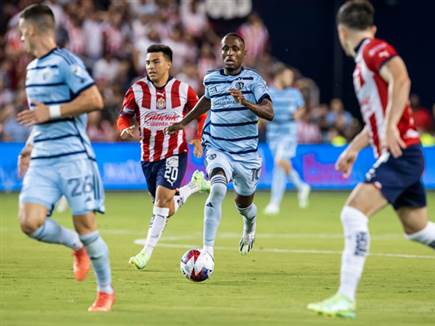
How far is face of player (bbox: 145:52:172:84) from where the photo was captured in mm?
13305

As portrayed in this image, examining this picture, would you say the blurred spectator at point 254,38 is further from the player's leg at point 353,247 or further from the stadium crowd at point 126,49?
the player's leg at point 353,247

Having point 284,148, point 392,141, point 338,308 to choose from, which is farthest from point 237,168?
point 284,148

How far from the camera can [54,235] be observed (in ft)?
31.7

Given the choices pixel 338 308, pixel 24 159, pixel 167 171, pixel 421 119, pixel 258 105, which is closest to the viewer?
pixel 338 308

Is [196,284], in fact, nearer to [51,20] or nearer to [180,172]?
[180,172]

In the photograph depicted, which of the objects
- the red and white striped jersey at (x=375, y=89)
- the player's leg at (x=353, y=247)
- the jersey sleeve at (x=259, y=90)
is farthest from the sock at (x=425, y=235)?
the jersey sleeve at (x=259, y=90)

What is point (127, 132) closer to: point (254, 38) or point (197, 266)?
point (197, 266)

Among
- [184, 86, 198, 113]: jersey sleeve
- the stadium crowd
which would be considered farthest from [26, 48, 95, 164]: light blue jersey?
the stadium crowd

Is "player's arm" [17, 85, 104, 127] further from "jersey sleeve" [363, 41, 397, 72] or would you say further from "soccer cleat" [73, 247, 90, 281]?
"jersey sleeve" [363, 41, 397, 72]

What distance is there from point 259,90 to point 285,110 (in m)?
A: 9.27

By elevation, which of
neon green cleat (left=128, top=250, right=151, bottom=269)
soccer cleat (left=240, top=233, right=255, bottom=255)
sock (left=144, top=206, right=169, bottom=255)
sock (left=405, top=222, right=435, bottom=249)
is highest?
sock (left=405, top=222, right=435, bottom=249)

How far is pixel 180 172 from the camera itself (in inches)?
525

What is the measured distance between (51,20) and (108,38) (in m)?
18.4

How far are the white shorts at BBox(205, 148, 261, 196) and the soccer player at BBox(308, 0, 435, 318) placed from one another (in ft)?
11.0
